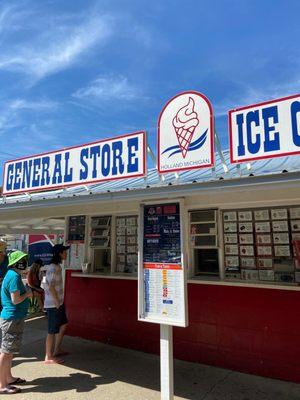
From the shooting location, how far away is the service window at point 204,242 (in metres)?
5.72

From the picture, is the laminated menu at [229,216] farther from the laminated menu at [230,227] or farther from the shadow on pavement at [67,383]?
the shadow on pavement at [67,383]

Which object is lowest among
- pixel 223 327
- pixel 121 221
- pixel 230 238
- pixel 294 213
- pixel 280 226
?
pixel 223 327

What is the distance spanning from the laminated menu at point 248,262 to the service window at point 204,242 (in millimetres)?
416

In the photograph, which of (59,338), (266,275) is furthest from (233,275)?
(59,338)

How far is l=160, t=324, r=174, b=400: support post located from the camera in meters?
4.02

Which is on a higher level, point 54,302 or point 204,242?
point 204,242

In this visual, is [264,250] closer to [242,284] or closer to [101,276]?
[242,284]

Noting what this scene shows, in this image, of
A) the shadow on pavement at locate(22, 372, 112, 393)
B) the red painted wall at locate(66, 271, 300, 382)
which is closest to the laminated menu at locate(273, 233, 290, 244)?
the red painted wall at locate(66, 271, 300, 382)

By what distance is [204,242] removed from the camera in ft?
19.1

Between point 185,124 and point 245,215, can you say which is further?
point 245,215

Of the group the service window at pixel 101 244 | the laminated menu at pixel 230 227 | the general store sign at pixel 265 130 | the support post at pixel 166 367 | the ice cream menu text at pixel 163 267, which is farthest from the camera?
the service window at pixel 101 244

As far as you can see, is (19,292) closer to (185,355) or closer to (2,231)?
(185,355)

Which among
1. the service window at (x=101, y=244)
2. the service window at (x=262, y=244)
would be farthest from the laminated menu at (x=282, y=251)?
the service window at (x=101, y=244)

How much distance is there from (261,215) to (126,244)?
254 centimetres
